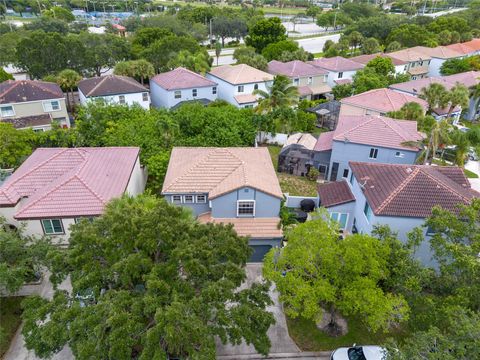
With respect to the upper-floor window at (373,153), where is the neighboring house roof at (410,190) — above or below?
above

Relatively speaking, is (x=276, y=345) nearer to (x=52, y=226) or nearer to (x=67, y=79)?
(x=52, y=226)

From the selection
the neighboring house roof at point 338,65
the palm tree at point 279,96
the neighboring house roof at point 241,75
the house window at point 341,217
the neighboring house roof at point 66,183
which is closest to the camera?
the neighboring house roof at point 66,183

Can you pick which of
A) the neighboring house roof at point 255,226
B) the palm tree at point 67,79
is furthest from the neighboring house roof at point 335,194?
the palm tree at point 67,79

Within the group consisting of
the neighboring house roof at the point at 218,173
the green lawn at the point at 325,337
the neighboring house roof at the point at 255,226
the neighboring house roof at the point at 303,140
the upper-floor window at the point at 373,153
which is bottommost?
the green lawn at the point at 325,337

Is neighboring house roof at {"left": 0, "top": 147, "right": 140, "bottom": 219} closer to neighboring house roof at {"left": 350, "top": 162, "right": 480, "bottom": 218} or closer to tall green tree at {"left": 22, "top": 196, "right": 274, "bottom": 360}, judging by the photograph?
tall green tree at {"left": 22, "top": 196, "right": 274, "bottom": 360}

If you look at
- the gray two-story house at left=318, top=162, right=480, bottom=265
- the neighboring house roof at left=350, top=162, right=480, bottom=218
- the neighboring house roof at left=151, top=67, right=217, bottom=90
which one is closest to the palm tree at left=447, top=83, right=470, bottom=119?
the gray two-story house at left=318, top=162, right=480, bottom=265

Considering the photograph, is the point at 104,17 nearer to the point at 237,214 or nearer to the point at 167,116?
the point at 167,116

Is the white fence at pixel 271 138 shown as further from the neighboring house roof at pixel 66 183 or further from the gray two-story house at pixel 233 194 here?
the neighboring house roof at pixel 66 183
